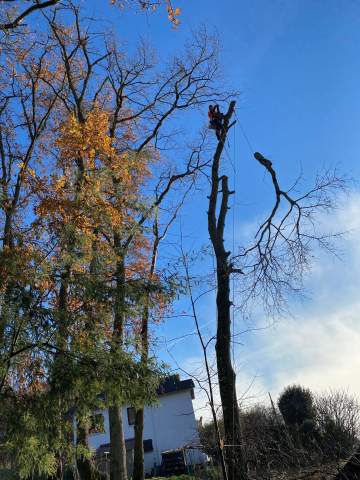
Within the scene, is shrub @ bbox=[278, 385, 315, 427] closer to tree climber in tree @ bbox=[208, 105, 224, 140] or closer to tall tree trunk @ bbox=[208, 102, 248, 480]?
tall tree trunk @ bbox=[208, 102, 248, 480]

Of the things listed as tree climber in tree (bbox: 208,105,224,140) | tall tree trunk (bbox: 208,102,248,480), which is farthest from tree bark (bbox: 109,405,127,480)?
tree climber in tree (bbox: 208,105,224,140)

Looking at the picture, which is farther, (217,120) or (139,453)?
(139,453)

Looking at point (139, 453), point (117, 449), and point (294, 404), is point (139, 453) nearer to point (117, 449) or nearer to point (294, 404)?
point (117, 449)

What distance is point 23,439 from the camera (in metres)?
6.59

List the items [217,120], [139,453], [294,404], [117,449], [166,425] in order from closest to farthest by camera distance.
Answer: [217,120], [117,449], [139,453], [294,404], [166,425]

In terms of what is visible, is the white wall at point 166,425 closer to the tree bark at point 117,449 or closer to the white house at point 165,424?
the white house at point 165,424

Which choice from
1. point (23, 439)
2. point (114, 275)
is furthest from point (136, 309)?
point (23, 439)

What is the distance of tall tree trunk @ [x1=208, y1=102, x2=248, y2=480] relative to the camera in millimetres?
6801

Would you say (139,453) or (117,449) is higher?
(117,449)

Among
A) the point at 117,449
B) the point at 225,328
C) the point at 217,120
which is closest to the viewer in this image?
the point at 225,328

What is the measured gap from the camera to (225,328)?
9094 millimetres

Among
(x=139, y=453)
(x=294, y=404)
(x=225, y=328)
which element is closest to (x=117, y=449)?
(x=139, y=453)

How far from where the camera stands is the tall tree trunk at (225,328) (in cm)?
680

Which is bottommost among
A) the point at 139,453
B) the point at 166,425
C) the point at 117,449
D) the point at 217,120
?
the point at 139,453
